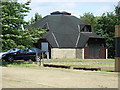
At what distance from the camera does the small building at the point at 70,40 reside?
44844 mm

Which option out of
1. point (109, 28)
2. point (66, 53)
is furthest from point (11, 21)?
point (109, 28)

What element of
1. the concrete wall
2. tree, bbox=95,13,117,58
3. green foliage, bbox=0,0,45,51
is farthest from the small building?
green foliage, bbox=0,0,45,51

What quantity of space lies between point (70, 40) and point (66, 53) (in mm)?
2709

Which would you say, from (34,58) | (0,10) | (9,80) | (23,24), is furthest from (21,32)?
(9,80)

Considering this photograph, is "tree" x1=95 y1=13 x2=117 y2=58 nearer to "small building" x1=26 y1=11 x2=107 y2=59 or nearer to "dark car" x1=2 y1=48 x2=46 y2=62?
"small building" x1=26 y1=11 x2=107 y2=59

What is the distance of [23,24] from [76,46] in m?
24.6

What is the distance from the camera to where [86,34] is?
48.4 metres

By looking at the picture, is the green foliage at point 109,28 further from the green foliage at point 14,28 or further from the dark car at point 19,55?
the green foliage at point 14,28

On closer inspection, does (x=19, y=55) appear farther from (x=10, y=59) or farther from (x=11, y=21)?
(x=11, y=21)

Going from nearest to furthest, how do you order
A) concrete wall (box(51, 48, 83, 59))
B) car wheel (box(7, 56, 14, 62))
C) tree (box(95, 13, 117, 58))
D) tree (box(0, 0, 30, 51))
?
1. tree (box(0, 0, 30, 51))
2. car wheel (box(7, 56, 14, 62))
3. concrete wall (box(51, 48, 83, 59))
4. tree (box(95, 13, 117, 58))

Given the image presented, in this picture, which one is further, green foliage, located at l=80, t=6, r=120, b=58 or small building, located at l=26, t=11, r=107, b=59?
green foliage, located at l=80, t=6, r=120, b=58

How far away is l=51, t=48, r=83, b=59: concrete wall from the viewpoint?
44.3 metres

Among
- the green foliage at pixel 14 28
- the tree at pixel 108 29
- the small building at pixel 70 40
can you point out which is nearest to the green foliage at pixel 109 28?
the tree at pixel 108 29

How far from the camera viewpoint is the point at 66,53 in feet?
150
